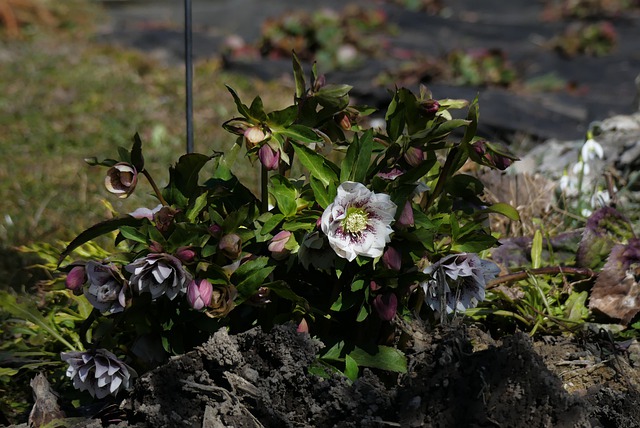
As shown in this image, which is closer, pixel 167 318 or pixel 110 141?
pixel 167 318

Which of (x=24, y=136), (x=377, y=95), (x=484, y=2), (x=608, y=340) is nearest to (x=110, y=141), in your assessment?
(x=24, y=136)

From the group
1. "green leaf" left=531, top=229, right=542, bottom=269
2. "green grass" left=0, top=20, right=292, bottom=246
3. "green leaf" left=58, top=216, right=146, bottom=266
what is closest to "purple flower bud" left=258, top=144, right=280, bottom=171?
"green leaf" left=58, top=216, right=146, bottom=266

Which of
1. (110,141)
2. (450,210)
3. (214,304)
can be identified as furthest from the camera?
(110,141)

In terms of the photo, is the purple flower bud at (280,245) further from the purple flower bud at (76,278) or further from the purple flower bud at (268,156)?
the purple flower bud at (76,278)

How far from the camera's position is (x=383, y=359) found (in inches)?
65.9

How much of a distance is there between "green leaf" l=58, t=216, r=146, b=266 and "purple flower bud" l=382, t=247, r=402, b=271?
1.77ft

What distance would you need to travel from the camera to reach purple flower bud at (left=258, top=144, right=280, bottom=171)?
159 centimetres

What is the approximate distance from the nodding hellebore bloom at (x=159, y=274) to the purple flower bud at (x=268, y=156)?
0.26m

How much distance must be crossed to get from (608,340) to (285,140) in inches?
36.1

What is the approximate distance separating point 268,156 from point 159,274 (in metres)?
0.32

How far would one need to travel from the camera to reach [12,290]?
9.00 ft

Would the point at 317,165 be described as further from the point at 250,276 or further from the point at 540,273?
the point at 540,273

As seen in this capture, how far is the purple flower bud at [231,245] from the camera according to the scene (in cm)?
163

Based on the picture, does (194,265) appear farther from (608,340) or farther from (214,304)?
(608,340)
